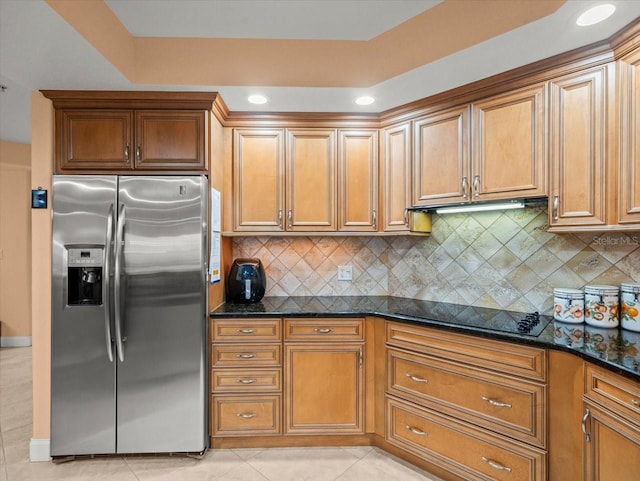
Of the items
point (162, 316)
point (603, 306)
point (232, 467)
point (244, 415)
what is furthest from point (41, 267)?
point (603, 306)

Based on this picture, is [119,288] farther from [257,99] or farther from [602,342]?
[602,342]

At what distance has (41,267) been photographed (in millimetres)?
2115

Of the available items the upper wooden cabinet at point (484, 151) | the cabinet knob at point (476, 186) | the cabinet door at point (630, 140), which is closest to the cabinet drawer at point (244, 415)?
the upper wooden cabinet at point (484, 151)

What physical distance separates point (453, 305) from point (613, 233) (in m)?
1.01

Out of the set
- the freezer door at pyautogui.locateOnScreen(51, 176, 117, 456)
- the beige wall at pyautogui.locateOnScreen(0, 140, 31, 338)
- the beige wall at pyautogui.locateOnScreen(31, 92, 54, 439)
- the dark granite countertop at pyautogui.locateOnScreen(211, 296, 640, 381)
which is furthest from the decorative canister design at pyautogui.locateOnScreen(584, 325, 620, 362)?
the beige wall at pyautogui.locateOnScreen(0, 140, 31, 338)

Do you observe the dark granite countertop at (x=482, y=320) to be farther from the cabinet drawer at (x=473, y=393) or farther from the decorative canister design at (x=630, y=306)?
the cabinet drawer at (x=473, y=393)

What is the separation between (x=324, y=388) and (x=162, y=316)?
3.78ft

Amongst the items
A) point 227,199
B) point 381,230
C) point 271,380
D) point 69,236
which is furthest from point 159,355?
point 381,230

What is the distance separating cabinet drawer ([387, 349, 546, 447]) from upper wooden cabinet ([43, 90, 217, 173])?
1.85 metres

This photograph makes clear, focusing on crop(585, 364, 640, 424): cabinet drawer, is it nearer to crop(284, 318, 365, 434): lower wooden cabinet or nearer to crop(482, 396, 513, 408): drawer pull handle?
crop(482, 396, 513, 408): drawer pull handle

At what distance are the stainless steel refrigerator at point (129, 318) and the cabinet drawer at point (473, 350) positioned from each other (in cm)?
131

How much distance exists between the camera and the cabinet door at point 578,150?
165cm

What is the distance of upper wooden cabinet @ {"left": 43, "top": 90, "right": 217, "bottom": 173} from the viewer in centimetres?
211

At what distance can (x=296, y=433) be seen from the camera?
219cm
